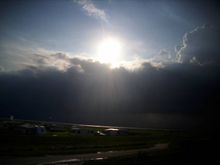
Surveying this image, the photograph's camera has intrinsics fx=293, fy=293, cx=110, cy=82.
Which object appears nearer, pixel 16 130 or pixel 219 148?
pixel 219 148

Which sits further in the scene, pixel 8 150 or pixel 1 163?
pixel 8 150

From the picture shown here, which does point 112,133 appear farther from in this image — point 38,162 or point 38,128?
point 38,162

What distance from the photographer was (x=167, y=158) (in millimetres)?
36719

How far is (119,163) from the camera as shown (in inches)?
1248

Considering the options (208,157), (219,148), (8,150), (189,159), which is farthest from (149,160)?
(8,150)

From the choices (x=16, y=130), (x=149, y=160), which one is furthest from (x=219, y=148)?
(x=16, y=130)

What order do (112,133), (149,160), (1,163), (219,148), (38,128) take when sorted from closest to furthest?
(1,163)
(149,160)
(219,148)
(38,128)
(112,133)

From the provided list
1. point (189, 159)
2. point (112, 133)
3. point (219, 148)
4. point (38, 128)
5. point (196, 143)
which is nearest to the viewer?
point (189, 159)

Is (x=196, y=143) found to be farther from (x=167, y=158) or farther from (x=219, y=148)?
(x=167, y=158)

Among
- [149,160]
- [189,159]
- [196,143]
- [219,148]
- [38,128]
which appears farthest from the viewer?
[38,128]

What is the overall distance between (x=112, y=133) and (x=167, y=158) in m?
66.0

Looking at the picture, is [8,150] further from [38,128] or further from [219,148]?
[38,128]

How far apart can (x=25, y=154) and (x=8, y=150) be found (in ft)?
16.5

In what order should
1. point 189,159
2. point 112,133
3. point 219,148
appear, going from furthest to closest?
point 112,133 < point 219,148 < point 189,159
